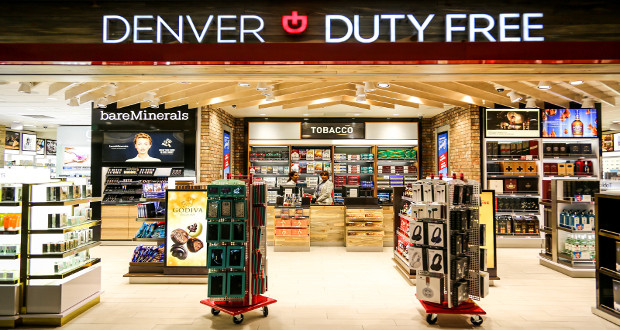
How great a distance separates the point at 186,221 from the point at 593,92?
25.4 feet

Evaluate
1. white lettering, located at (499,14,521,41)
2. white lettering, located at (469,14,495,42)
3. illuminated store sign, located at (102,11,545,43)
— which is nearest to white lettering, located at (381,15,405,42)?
illuminated store sign, located at (102,11,545,43)

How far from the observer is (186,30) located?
11.9ft

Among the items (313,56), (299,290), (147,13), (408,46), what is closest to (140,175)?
(299,290)

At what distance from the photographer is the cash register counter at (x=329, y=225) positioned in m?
8.41

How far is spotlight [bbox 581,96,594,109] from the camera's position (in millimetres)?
7840

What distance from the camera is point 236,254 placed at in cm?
422

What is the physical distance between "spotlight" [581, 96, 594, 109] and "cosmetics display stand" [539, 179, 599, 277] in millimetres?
2309

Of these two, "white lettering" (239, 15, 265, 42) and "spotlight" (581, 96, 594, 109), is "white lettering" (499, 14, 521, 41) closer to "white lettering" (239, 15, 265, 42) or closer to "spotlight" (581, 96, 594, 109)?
"white lettering" (239, 15, 265, 42)

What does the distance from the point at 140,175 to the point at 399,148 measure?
7.15m

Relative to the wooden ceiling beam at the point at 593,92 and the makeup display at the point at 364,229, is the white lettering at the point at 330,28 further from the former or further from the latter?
the wooden ceiling beam at the point at 593,92

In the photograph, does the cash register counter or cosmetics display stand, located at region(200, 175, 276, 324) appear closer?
cosmetics display stand, located at region(200, 175, 276, 324)

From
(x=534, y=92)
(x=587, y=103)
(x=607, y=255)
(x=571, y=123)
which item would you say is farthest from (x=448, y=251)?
(x=571, y=123)

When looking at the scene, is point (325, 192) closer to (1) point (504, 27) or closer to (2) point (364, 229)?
(2) point (364, 229)

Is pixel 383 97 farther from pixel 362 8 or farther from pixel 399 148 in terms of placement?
pixel 362 8
